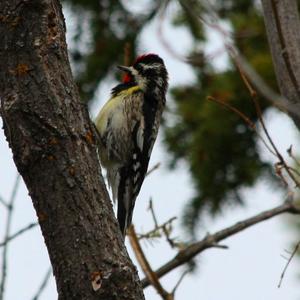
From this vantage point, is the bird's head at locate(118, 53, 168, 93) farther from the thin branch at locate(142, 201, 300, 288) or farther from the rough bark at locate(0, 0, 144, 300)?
the rough bark at locate(0, 0, 144, 300)

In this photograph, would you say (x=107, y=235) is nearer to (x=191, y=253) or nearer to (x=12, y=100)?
(x=12, y=100)

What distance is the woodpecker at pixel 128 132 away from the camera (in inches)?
189

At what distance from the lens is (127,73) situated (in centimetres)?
470

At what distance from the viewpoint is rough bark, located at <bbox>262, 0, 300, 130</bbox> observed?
8.33 feet

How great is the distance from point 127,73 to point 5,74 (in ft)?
7.96

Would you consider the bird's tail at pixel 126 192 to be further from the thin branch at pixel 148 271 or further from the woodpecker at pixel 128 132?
the thin branch at pixel 148 271

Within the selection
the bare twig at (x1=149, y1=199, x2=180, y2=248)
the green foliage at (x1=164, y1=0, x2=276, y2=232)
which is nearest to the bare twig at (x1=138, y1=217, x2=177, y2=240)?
the bare twig at (x1=149, y1=199, x2=180, y2=248)

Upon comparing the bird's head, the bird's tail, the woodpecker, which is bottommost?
the bird's tail

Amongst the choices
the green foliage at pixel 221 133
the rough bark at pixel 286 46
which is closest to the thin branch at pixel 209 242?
the rough bark at pixel 286 46

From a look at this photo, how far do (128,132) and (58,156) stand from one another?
265 cm

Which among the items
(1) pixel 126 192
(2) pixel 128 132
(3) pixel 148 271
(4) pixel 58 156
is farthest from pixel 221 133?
(4) pixel 58 156

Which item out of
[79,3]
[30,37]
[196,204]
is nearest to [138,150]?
[196,204]

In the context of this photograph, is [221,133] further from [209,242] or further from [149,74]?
[209,242]

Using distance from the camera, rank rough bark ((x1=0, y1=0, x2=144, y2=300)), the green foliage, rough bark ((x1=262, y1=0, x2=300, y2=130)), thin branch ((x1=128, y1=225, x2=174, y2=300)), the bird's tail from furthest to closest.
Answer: the green foliage
the bird's tail
thin branch ((x1=128, y1=225, x2=174, y2=300))
rough bark ((x1=262, y1=0, x2=300, y2=130))
rough bark ((x1=0, y1=0, x2=144, y2=300))
